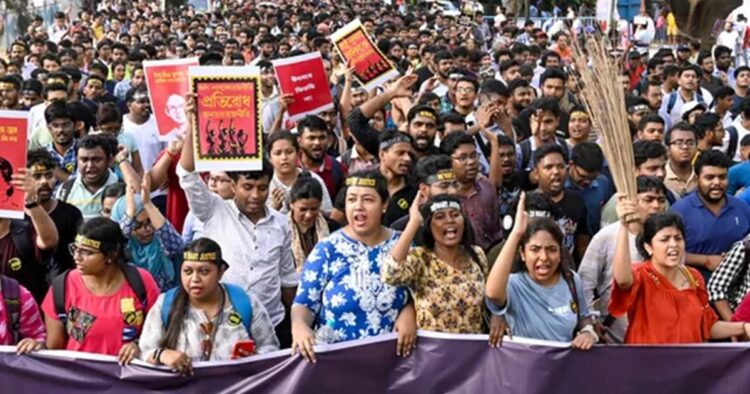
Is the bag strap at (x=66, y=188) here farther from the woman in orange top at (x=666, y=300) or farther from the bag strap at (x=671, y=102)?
the bag strap at (x=671, y=102)

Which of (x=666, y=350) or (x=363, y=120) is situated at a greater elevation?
(x=363, y=120)

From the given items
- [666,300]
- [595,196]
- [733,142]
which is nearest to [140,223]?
[666,300]

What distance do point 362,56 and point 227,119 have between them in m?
3.65

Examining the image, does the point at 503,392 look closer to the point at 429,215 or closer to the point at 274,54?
the point at 429,215

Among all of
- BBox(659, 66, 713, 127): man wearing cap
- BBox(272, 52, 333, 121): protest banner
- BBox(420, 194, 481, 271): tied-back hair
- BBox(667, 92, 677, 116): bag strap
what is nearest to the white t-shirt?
BBox(272, 52, 333, 121): protest banner

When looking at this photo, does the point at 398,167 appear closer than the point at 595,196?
Yes

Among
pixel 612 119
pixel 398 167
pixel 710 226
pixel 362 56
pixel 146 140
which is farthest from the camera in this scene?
pixel 362 56

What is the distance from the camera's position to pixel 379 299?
5.02 m

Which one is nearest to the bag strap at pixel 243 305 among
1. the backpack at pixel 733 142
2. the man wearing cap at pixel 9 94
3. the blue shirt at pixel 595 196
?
the blue shirt at pixel 595 196

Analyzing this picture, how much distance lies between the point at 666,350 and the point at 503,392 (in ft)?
2.51

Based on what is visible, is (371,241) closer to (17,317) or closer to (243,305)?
(243,305)

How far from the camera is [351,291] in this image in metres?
5.01

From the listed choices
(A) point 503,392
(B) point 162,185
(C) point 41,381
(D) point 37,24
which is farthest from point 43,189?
Result: (D) point 37,24

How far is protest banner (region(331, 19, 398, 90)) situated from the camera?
9.57m
